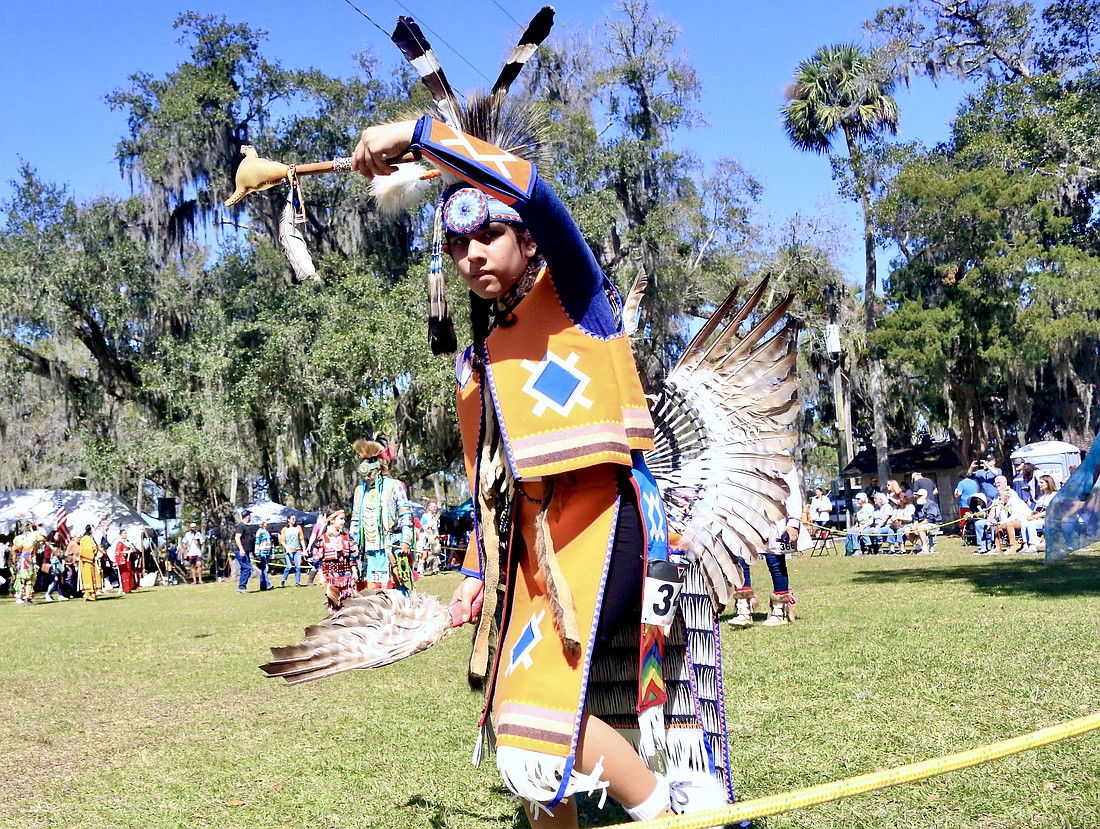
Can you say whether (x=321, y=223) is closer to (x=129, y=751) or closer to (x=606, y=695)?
(x=129, y=751)

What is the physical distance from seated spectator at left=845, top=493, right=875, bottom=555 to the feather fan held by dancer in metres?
19.5

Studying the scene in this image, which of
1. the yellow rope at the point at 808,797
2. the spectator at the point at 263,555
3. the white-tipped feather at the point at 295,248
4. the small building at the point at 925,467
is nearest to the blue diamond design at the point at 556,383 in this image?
the white-tipped feather at the point at 295,248

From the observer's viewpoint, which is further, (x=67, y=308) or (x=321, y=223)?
(x=321, y=223)

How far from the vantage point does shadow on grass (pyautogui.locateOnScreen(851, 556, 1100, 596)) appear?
38.0 ft

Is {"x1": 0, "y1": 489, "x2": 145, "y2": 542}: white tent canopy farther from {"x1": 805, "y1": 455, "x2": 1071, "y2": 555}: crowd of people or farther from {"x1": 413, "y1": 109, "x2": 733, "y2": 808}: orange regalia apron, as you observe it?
{"x1": 413, "y1": 109, "x2": 733, "y2": 808}: orange regalia apron

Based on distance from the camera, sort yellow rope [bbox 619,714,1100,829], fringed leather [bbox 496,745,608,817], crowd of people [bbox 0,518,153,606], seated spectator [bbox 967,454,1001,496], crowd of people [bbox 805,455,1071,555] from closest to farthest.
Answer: yellow rope [bbox 619,714,1100,829]
fringed leather [bbox 496,745,608,817]
crowd of people [bbox 805,455,1071,555]
seated spectator [bbox 967,454,1001,496]
crowd of people [bbox 0,518,153,606]

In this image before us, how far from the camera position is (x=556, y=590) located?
2738 millimetres

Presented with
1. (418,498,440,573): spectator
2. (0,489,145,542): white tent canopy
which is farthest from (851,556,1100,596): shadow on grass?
(0,489,145,542): white tent canopy

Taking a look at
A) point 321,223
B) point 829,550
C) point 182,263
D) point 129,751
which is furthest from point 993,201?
point 129,751

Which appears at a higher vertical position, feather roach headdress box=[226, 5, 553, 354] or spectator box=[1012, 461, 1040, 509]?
feather roach headdress box=[226, 5, 553, 354]

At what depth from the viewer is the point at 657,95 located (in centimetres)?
3441

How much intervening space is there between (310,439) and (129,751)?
2532 centimetres

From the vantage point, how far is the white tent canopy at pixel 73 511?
1114 inches

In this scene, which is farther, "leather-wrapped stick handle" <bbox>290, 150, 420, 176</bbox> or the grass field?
the grass field
